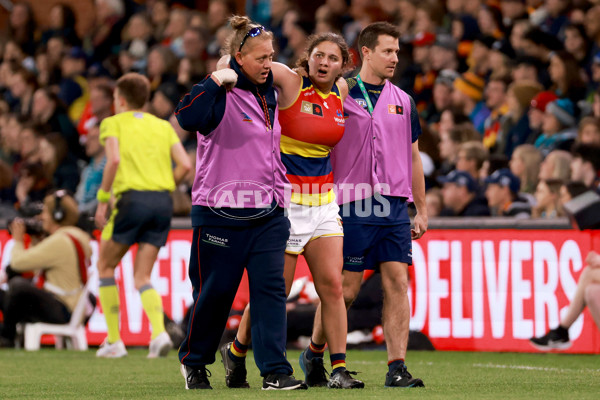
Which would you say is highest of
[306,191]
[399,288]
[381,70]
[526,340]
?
[381,70]

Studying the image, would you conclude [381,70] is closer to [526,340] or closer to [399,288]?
[399,288]

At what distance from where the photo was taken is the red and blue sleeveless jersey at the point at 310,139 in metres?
7.09

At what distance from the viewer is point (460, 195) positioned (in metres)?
12.1

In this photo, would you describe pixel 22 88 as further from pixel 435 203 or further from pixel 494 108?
pixel 435 203

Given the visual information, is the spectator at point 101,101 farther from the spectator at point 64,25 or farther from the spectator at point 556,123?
the spectator at point 556,123

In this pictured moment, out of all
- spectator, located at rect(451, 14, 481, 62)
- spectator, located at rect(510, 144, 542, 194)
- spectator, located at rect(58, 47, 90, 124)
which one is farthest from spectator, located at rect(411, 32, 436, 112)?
spectator, located at rect(58, 47, 90, 124)

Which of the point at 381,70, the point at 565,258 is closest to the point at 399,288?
the point at 381,70

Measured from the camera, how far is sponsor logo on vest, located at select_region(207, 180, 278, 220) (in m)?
6.77

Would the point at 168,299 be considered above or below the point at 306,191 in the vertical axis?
below

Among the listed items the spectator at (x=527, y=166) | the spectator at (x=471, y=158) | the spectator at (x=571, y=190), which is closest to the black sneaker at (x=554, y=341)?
the spectator at (x=571, y=190)

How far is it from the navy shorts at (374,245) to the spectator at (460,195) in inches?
173

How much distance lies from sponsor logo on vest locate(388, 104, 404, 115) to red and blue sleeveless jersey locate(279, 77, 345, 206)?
52 cm

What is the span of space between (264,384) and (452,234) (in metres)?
4.55

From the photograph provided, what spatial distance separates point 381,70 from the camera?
768 cm
